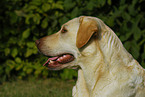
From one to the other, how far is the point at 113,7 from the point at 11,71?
337 centimetres

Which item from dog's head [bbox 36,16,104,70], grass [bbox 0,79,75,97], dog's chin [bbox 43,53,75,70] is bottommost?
grass [bbox 0,79,75,97]

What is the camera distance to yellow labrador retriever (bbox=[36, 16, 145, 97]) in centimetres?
283

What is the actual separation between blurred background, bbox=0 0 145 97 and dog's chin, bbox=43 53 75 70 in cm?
192

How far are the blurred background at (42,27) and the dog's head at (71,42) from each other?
6.56ft

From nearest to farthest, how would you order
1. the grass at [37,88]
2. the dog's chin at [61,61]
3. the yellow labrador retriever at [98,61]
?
the yellow labrador retriever at [98,61], the dog's chin at [61,61], the grass at [37,88]

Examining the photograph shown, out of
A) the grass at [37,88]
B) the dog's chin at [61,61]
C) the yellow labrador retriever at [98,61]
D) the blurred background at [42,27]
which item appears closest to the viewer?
the yellow labrador retriever at [98,61]

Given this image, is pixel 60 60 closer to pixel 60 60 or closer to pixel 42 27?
pixel 60 60

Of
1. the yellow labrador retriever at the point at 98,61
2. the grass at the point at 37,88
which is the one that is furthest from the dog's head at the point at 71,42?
the grass at the point at 37,88

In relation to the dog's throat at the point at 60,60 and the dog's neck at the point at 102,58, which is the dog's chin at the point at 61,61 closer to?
the dog's throat at the point at 60,60

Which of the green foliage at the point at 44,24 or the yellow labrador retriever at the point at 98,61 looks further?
the green foliage at the point at 44,24

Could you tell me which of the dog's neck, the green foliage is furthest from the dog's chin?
the green foliage

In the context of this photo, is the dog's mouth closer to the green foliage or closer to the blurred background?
the blurred background

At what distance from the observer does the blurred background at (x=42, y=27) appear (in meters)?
5.36

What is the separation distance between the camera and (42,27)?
6.23m
